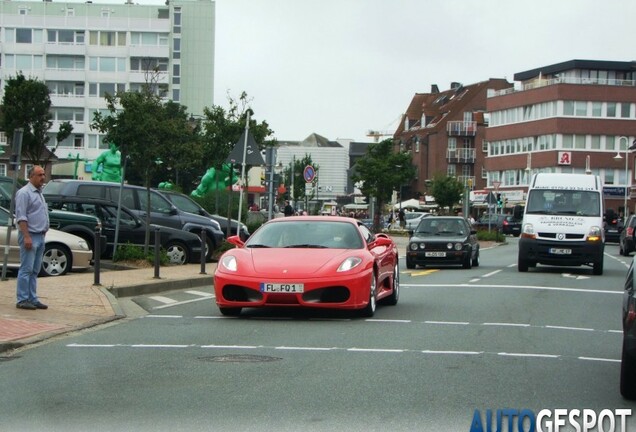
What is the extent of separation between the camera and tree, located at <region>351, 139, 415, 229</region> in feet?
218

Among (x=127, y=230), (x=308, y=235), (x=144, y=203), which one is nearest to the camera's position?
(x=308, y=235)

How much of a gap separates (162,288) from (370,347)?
833cm

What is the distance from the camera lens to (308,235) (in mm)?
14805

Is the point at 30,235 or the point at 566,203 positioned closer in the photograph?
the point at 30,235

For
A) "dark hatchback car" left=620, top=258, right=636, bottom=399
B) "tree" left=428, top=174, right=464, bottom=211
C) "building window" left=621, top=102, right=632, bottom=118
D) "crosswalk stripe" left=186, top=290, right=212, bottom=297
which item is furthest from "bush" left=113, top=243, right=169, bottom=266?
"building window" left=621, top=102, right=632, bottom=118

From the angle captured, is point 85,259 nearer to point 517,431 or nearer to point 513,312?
point 513,312

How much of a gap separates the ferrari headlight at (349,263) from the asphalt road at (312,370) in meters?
0.69

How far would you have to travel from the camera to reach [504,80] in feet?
403

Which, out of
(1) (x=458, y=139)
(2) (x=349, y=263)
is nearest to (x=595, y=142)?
(1) (x=458, y=139)

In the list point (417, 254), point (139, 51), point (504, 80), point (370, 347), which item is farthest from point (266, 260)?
point (504, 80)

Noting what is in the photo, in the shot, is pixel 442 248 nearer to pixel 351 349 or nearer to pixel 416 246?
pixel 416 246

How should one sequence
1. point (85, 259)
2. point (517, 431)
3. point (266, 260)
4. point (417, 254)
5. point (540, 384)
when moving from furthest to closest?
point (417, 254), point (85, 259), point (266, 260), point (540, 384), point (517, 431)

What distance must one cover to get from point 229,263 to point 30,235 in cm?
262

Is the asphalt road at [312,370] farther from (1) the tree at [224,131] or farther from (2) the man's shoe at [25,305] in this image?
(1) the tree at [224,131]
